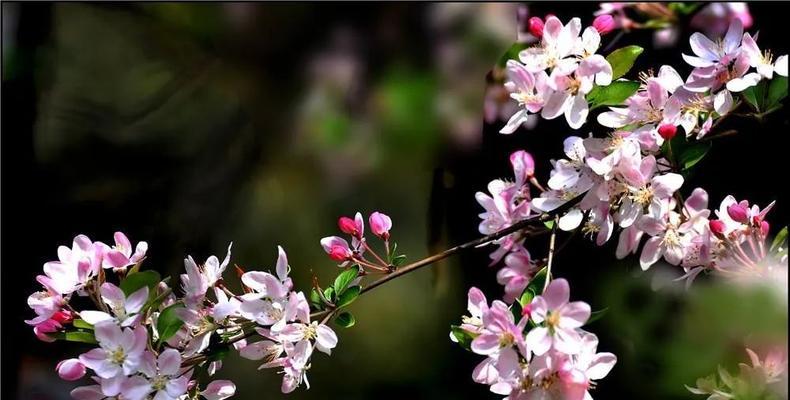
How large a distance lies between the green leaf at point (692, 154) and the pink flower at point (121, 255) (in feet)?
1.54

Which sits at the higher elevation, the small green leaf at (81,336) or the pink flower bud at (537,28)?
the pink flower bud at (537,28)

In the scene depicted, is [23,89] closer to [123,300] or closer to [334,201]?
[334,201]

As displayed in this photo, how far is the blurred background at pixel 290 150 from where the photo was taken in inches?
48.1

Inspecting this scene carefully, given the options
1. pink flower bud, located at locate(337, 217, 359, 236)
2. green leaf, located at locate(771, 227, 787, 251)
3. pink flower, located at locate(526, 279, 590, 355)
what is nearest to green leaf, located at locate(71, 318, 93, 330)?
pink flower bud, located at locate(337, 217, 359, 236)

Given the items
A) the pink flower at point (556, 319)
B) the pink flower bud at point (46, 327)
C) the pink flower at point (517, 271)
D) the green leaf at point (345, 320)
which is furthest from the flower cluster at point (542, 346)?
the pink flower bud at point (46, 327)

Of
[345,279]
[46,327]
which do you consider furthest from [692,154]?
[46,327]

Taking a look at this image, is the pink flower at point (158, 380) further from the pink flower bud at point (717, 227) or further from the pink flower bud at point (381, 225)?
the pink flower bud at point (717, 227)

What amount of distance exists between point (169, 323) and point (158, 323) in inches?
0.6

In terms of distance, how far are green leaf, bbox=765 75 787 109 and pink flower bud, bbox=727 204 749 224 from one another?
91 millimetres

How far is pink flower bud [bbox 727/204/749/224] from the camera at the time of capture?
0.70m

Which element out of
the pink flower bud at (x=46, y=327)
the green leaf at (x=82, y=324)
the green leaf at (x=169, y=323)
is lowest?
the green leaf at (x=169, y=323)

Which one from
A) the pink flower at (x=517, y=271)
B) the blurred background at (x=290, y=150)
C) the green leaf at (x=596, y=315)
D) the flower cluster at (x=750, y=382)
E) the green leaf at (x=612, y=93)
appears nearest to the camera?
the flower cluster at (x=750, y=382)

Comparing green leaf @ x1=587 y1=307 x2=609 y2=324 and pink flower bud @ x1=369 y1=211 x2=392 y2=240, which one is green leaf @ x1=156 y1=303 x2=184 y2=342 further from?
green leaf @ x1=587 y1=307 x2=609 y2=324

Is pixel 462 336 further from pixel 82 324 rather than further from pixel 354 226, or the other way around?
pixel 82 324
